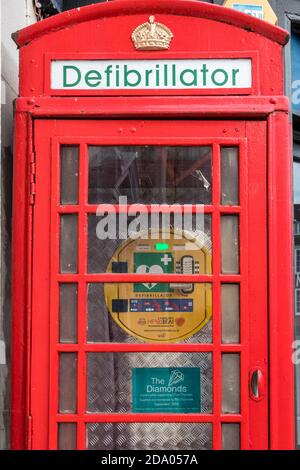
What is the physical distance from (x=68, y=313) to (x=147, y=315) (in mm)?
304

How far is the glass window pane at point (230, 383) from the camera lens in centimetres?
266

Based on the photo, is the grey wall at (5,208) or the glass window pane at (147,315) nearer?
the glass window pane at (147,315)

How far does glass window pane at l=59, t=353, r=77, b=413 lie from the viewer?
8.75 ft

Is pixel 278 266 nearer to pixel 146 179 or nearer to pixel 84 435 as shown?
pixel 146 179

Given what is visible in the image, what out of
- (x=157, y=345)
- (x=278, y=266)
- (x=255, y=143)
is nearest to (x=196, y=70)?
(x=255, y=143)

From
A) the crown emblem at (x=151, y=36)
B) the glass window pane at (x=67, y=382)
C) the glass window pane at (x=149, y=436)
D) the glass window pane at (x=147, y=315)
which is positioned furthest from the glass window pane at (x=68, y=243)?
the crown emblem at (x=151, y=36)

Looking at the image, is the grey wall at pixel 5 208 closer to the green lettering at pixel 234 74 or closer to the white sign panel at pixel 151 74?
the white sign panel at pixel 151 74

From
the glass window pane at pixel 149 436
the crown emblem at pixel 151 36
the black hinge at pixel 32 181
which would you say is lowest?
the glass window pane at pixel 149 436

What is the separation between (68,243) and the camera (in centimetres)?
270

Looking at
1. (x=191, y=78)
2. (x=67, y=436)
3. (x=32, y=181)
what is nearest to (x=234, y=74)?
(x=191, y=78)

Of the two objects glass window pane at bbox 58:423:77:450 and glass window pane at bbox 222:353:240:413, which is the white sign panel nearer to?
glass window pane at bbox 222:353:240:413

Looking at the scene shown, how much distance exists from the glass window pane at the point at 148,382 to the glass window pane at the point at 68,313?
0.37 ft

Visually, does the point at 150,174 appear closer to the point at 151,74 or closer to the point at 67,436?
the point at 151,74

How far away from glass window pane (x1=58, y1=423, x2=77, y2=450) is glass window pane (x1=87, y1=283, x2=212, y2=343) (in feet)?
1.10
